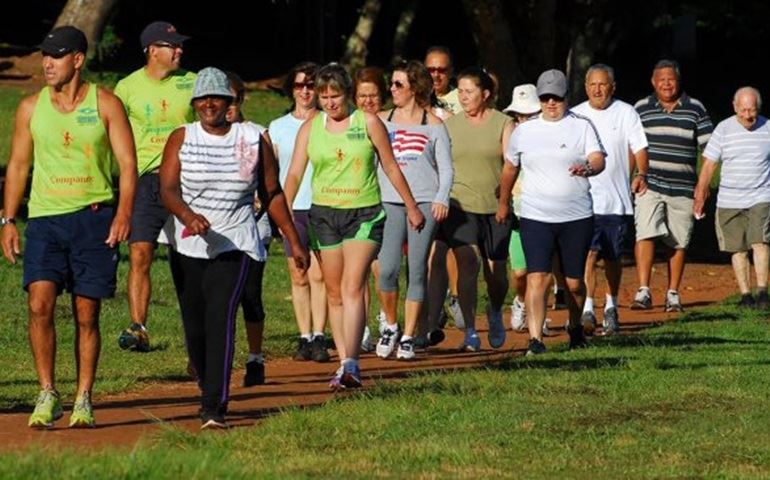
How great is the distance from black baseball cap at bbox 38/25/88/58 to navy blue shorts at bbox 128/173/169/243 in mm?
3612

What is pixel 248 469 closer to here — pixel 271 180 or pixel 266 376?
pixel 271 180

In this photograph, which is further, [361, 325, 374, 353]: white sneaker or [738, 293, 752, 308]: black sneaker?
[738, 293, 752, 308]: black sneaker

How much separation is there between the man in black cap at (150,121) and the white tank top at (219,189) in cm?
324

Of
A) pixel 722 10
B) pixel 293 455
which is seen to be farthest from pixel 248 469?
pixel 722 10

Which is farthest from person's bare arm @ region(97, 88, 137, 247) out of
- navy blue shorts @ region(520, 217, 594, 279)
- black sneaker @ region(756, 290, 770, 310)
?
black sneaker @ region(756, 290, 770, 310)

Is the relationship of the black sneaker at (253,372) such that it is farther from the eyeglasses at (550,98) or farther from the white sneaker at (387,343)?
the eyeglasses at (550,98)

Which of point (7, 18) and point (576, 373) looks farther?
point (7, 18)

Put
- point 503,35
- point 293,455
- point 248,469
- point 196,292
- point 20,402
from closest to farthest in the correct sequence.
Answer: point 248,469
point 293,455
point 196,292
point 20,402
point 503,35

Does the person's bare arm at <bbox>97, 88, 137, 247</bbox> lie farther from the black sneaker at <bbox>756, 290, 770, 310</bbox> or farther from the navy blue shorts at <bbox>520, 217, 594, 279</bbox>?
the black sneaker at <bbox>756, 290, 770, 310</bbox>

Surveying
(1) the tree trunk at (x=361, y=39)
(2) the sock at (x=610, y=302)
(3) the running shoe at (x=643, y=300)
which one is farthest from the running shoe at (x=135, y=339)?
(1) the tree trunk at (x=361, y=39)

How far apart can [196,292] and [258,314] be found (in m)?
2.10

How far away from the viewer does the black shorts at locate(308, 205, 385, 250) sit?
12750 millimetres

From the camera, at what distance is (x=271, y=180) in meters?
11.2

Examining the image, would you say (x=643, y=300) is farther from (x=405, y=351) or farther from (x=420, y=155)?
(x=420, y=155)
